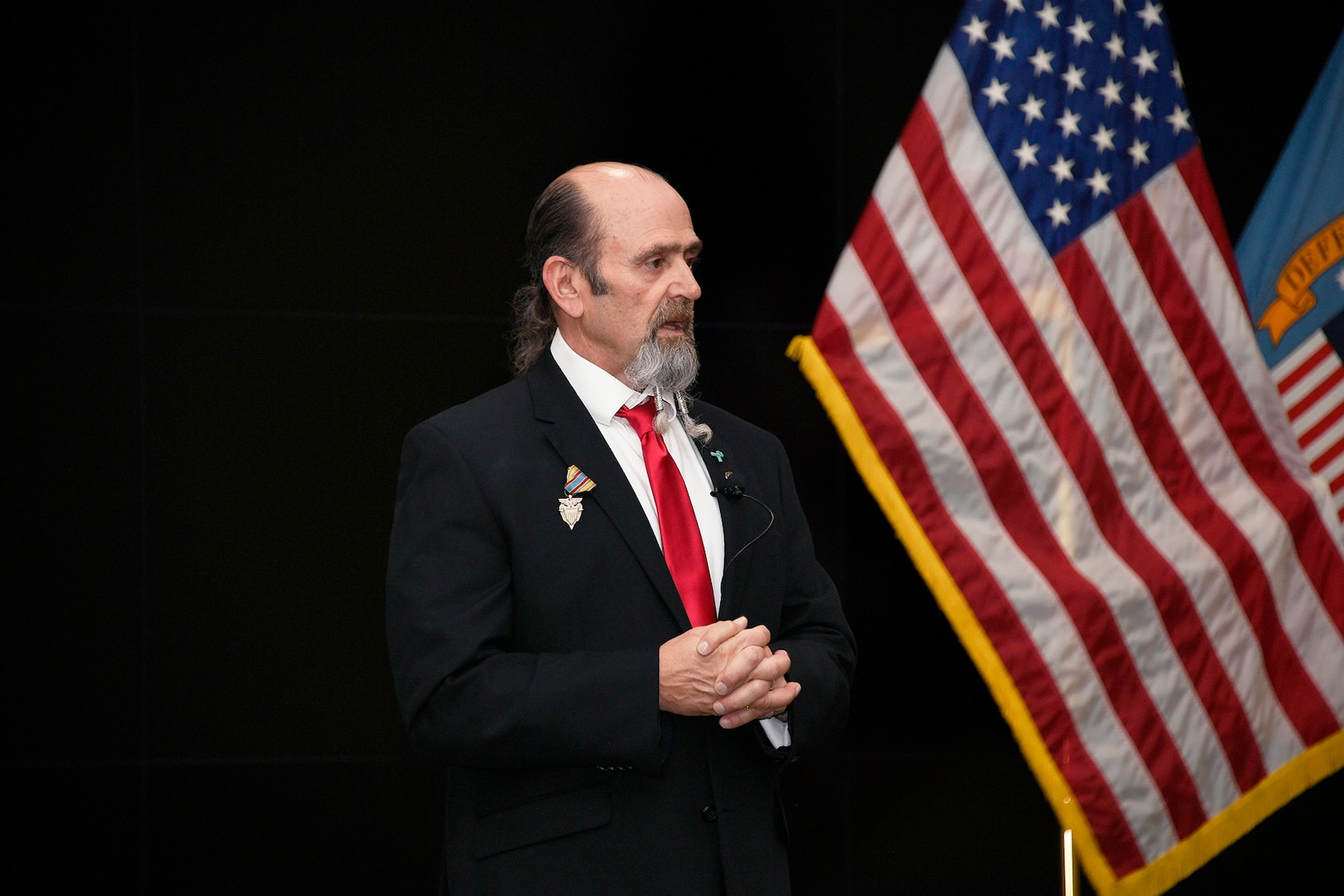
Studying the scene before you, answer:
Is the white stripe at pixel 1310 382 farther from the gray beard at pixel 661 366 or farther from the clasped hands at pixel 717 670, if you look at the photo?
the clasped hands at pixel 717 670

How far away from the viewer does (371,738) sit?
10.2 feet

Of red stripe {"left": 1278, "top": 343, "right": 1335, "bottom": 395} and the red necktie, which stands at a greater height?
red stripe {"left": 1278, "top": 343, "right": 1335, "bottom": 395}

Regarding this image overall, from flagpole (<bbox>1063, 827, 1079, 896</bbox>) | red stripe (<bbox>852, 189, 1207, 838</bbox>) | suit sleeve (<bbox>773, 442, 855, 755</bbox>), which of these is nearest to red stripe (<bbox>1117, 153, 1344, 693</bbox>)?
red stripe (<bbox>852, 189, 1207, 838</bbox>)

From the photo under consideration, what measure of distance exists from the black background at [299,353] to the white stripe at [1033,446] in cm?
25

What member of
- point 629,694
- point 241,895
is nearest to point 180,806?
point 241,895

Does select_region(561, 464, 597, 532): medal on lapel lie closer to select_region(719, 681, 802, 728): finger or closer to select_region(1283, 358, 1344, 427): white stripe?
select_region(719, 681, 802, 728): finger

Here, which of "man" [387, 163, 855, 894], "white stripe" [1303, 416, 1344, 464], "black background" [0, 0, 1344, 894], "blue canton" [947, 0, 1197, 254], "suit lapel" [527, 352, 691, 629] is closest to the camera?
"man" [387, 163, 855, 894]

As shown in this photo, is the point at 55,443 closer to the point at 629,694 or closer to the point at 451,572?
the point at 451,572

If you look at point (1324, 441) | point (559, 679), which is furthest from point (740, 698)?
point (1324, 441)

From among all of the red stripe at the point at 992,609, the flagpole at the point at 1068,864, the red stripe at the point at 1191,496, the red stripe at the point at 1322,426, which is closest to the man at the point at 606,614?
the flagpole at the point at 1068,864

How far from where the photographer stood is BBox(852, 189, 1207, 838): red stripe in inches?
128

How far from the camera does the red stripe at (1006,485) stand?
3258mm

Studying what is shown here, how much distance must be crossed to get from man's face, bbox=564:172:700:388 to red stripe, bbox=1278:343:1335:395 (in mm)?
2442

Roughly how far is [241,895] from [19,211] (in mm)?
1728
